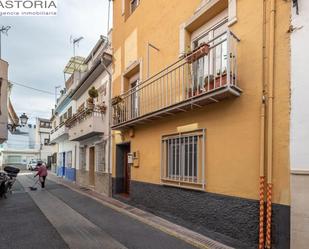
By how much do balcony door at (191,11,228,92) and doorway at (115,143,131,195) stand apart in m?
6.25

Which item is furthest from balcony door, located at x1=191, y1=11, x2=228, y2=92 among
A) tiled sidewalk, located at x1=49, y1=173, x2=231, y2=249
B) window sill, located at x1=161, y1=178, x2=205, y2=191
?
tiled sidewalk, located at x1=49, y1=173, x2=231, y2=249

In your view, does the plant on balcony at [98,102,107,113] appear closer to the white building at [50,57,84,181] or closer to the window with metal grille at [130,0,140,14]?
the window with metal grille at [130,0,140,14]

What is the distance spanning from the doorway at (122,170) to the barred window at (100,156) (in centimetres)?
177

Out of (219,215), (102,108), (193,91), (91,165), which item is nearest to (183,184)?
(219,215)

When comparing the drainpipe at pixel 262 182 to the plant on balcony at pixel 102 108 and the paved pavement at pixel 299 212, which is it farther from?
the plant on balcony at pixel 102 108

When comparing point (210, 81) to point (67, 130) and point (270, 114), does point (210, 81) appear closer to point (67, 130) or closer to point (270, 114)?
point (270, 114)

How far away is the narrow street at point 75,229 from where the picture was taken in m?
6.41

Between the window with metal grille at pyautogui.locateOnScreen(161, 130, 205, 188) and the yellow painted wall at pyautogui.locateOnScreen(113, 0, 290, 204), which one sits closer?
the yellow painted wall at pyautogui.locateOnScreen(113, 0, 290, 204)

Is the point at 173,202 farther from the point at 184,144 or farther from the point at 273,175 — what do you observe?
the point at 273,175

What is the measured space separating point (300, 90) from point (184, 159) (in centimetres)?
374

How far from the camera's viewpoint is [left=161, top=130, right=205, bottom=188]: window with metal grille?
7.60 metres

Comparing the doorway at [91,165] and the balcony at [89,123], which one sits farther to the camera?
the doorway at [91,165]

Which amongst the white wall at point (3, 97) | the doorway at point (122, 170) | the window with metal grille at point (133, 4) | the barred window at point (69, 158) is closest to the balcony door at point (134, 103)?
the doorway at point (122, 170)

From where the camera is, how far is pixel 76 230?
A: 7523 mm
